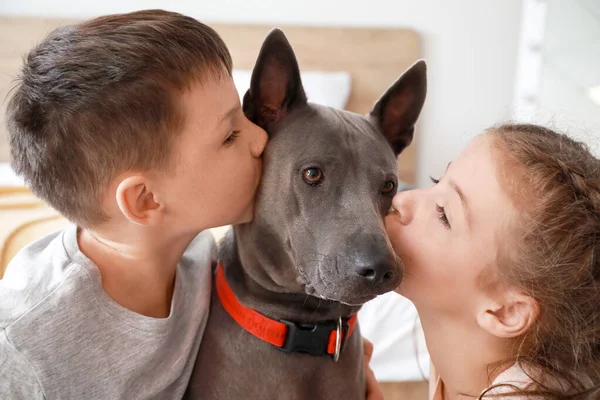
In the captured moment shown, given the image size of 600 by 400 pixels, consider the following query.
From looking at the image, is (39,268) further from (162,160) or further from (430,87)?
(430,87)

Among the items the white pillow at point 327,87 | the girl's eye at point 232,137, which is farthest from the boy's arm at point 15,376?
the white pillow at point 327,87

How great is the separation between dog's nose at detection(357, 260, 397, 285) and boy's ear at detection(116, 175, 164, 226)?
18.7 inches

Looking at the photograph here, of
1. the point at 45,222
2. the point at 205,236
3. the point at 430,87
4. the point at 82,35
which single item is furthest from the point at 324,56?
the point at 82,35

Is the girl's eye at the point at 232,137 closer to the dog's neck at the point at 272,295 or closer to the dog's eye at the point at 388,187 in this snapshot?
the dog's neck at the point at 272,295

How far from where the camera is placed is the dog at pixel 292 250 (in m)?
1.26

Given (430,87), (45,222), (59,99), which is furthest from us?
(430,87)

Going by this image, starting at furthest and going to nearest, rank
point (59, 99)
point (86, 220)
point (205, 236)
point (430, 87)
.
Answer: point (430, 87), point (205, 236), point (86, 220), point (59, 99)

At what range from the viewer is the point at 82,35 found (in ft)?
3.81

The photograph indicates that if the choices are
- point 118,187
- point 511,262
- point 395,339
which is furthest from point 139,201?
point 395,339

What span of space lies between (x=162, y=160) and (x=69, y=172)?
198mm

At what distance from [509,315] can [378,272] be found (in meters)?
0.36

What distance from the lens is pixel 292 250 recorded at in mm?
1286

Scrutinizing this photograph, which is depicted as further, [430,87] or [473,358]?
[430,87]

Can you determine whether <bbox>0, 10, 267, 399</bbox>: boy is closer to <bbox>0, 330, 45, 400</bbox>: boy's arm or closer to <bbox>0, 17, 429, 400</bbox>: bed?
<bbox>0, 330, 45, 400</bbox>: boy's arm
